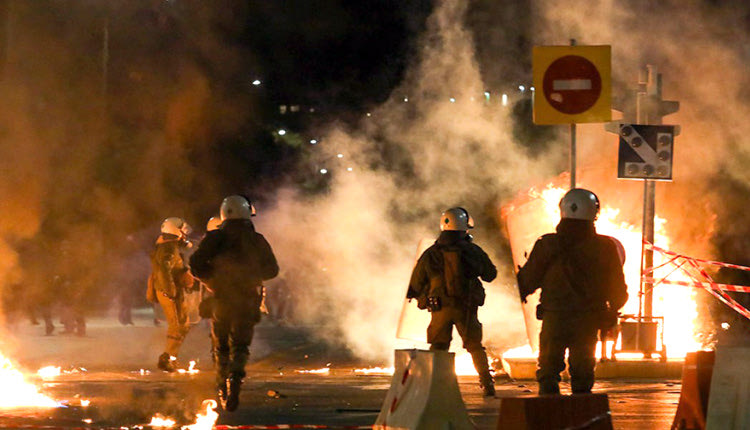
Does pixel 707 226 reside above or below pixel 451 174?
below

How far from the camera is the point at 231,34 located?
21484 mm

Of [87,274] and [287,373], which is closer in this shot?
[287,373]

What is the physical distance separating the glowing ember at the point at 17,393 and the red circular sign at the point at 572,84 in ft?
14.6

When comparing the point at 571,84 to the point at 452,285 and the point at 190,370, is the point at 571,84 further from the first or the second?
the point at 190,370

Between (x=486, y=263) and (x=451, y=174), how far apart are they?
35.2 feet

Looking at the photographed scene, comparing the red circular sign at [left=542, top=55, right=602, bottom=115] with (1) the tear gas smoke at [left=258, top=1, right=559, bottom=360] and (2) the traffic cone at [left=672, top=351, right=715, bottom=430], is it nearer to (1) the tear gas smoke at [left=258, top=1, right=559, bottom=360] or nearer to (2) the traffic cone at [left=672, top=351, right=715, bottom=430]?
(2) the traffic cone at [left=672, top=351, right=715, bottom=430]

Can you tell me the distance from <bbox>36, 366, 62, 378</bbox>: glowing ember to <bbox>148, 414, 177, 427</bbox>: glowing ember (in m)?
3.87

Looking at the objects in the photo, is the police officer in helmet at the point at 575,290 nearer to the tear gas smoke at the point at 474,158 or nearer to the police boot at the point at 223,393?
the police boot at the point at 223,393

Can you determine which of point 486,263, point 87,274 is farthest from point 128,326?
point 486,263

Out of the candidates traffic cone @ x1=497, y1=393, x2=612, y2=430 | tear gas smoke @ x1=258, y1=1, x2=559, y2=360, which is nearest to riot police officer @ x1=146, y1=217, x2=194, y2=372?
tear gas smoke @ x1=258, y1=1, x2=559, y2=360

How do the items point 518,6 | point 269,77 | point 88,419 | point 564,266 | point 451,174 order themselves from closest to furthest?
point 564,266 → point 88,419 → point 518,6 → point 451,174 → point 269,77

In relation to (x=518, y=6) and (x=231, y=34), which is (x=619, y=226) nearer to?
(x=518, y=6)

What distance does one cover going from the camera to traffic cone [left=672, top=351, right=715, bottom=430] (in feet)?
23.7

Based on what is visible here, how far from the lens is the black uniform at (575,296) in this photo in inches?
299
